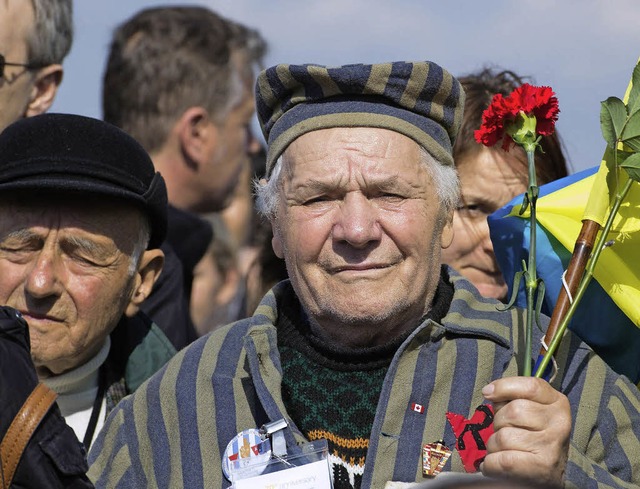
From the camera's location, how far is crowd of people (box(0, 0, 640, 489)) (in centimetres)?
308

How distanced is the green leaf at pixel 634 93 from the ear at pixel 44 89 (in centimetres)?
250

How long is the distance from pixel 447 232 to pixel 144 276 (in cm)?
116

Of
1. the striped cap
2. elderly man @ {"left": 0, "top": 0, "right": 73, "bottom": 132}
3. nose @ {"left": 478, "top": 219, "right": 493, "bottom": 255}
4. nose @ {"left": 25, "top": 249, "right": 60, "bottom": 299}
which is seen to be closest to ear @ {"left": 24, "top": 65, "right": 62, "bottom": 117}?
elderly man @ {"left": 0, "top": 0, "right": 73, "bottom": 132}

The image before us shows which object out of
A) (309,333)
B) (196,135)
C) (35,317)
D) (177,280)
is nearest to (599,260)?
(309,333)

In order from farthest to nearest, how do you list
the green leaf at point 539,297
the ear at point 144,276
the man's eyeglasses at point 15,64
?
1. the man's eyeglasses at point 15,64
2. the ear at point 144,276
3. the green leaf at point 539,297

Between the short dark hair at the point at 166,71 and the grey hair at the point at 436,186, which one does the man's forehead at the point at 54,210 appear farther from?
the short dark hair at the point at 166,71

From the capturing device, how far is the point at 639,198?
11.4ft

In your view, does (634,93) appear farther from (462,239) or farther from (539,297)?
(462,239)

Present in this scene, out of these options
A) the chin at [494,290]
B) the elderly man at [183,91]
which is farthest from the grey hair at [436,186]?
the elderly man at [183,91]

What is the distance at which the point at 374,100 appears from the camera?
11.8 ft

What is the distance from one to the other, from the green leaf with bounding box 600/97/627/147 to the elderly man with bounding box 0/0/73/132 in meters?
2.44

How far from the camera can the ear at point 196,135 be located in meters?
5.89

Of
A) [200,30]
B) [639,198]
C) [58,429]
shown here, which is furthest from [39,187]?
[200,30]

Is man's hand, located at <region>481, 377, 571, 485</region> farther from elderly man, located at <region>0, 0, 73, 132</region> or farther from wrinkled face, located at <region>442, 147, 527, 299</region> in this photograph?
elderly man, located at <region>0, 0, 73, 132</region>
